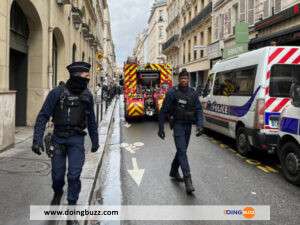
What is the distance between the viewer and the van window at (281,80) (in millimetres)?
8547

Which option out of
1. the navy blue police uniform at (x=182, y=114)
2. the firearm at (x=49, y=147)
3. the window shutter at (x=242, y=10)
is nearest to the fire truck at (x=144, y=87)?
the window shutter at (x=242, y=10)

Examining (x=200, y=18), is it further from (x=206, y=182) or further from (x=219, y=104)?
(x=206, y=182)

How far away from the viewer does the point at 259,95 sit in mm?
8547

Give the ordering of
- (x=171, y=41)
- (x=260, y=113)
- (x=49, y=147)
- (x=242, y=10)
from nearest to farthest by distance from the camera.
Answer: (x=49, y=147) → (x=260, y=113) → (x=242, y=10) → (x=171, y=41)

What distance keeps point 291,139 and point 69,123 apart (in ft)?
13.9

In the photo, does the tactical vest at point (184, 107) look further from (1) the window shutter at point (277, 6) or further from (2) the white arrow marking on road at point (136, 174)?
(1) the window shutter at point (277, 6)

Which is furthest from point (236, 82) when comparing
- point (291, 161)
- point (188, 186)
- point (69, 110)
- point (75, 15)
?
point (75, 15)

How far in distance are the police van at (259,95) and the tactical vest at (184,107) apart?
2433 mm

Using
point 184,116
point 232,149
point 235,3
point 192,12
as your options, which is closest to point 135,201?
point 184,116

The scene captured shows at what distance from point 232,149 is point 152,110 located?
28.9 ft

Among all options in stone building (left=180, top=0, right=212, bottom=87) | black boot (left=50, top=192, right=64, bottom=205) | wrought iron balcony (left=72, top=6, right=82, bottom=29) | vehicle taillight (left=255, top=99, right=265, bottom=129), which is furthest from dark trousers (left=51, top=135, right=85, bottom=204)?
stone building (left=180, top=0, right=212, bottom=87)

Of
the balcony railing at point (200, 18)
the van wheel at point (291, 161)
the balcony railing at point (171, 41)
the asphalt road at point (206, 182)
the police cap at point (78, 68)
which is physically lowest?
Result: the asphalt road at point (206, 182)

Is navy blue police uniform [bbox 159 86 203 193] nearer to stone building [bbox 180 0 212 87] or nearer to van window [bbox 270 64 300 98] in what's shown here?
van window [bbox 270 64 300 98]

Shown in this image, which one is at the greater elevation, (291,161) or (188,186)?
(291,161)
